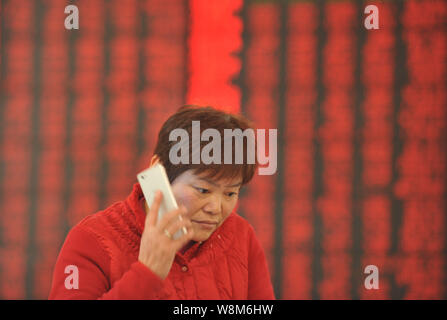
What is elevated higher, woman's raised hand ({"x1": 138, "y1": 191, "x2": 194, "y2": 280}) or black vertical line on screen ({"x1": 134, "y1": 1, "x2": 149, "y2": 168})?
black vertical line on screen ({"x1": 134, "y1": 1, "x2": 149, "y2": 168})

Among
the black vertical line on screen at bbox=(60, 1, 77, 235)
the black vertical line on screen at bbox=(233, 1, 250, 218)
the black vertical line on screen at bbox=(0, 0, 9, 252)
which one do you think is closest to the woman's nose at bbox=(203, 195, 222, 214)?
the black vertical line on screen at bbox=(233, 1, 250, 218)

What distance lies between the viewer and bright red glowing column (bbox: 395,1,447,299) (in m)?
1.21

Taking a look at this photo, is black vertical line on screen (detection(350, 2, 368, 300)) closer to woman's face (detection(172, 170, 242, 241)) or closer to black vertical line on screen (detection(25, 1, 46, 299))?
woman's face (detection(172, 170, 242, 241))

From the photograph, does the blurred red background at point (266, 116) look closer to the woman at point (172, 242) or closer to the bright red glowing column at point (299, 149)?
the bright red glowing column at point (299, 149)

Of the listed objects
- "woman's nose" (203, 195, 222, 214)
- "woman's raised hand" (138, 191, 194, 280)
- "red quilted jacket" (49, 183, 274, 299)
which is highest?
"woman's nose" (203, 195, 222, 214)

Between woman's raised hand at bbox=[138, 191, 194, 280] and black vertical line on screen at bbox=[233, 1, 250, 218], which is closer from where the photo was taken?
woman's raised hand at bbox=[138, 191, 194, 280]

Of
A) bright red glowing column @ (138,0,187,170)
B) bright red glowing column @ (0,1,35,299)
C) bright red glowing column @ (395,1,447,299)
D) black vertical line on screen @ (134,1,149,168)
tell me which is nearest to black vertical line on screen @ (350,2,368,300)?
bright red glowing column @ (395,1,447,299)

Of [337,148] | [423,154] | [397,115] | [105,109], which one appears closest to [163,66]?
[105,109]

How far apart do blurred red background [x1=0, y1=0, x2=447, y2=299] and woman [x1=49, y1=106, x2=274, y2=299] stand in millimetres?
577

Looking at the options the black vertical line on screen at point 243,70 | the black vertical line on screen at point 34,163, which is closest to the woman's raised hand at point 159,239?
the black vertical line on screen at point 243,70

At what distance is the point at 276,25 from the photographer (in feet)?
4.15

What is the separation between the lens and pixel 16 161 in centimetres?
125

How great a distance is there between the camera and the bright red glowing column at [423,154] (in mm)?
1209
